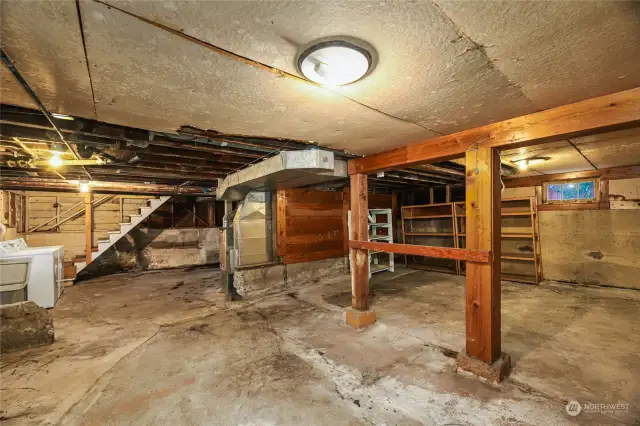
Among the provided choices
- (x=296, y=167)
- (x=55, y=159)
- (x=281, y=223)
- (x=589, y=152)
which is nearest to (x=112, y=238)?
(x=55, y=159)

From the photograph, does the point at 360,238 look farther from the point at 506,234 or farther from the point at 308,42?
the point at 506,234

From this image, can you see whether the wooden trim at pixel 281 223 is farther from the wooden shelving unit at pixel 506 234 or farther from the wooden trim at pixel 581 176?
the wooden trim at pixel 581 176

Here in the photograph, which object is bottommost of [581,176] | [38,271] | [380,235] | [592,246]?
[38,271]

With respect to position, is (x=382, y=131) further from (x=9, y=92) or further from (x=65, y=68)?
(x=9, y=92)

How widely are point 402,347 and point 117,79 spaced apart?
122 inches

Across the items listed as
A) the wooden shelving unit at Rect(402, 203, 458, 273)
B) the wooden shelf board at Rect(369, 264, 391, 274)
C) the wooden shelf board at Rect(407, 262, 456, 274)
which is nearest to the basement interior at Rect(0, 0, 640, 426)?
the wooden shelf board at Rect(369, 264, 391, 274)

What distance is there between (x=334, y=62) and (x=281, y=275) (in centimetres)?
428

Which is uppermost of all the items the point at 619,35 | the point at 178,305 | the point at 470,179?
the point at 619,35

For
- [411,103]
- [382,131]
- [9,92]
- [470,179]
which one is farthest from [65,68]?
[470,179]

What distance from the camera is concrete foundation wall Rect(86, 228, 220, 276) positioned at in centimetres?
701

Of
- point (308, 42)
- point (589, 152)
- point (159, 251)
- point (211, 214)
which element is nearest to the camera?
point (308, 42)

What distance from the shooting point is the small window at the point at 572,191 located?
4.64m

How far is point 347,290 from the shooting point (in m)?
4.75

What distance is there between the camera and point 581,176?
15.1ft
